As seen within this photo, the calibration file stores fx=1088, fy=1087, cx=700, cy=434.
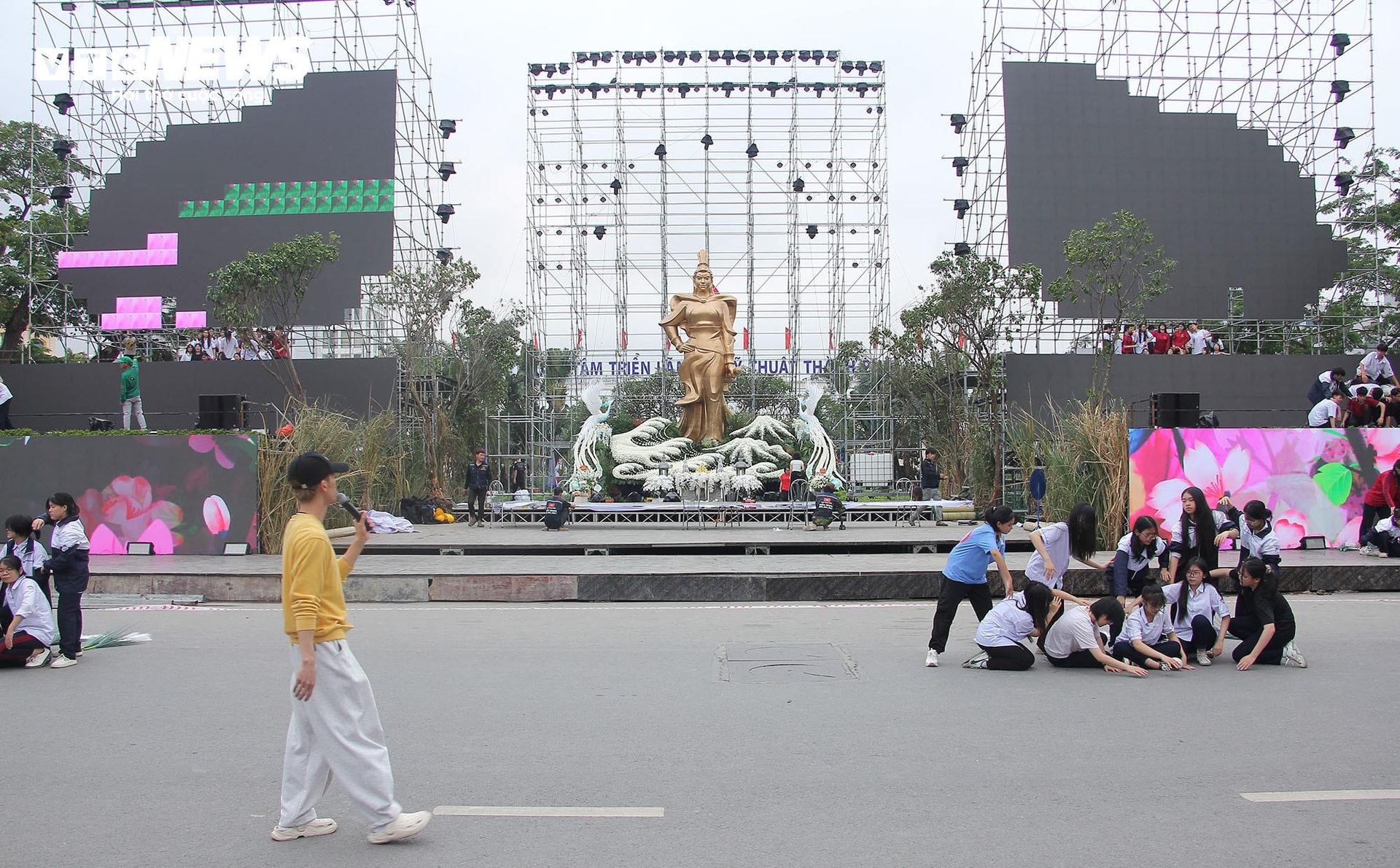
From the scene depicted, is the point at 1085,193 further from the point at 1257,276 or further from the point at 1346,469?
the point at 1346,469

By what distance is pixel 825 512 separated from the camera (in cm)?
1789

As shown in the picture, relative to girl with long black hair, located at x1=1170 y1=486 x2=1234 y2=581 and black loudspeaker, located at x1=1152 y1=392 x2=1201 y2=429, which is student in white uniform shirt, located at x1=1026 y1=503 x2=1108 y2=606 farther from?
black loudspeaker, located at x1=1152 y1=392 x2=1201 y2=429

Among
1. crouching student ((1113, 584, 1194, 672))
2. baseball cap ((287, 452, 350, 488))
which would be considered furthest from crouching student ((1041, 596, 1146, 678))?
baseball cap ((287, 452, 350, 488))

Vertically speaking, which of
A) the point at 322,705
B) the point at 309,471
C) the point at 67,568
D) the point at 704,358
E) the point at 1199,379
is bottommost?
the point at 322,705

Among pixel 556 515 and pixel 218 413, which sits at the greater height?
pixel 218 413

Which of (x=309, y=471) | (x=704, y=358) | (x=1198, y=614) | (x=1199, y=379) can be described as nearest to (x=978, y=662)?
(x=1198, y=614)

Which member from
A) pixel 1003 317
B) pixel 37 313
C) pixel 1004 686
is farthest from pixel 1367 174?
pixel 37 313

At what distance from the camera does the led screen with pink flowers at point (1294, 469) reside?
14.6 metres

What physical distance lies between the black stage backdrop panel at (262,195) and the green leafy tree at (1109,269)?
16820mm

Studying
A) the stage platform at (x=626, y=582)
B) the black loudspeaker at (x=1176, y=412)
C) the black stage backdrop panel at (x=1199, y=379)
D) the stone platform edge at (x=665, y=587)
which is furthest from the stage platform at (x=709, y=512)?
the stone platform edge at (x=665, y=587)

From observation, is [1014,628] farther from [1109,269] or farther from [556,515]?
[1109,269]

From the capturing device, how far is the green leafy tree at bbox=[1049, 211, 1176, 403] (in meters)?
23.9

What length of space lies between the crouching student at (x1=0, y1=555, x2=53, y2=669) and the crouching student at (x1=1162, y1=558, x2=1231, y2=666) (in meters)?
7.87

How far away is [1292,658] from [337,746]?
6452mm
